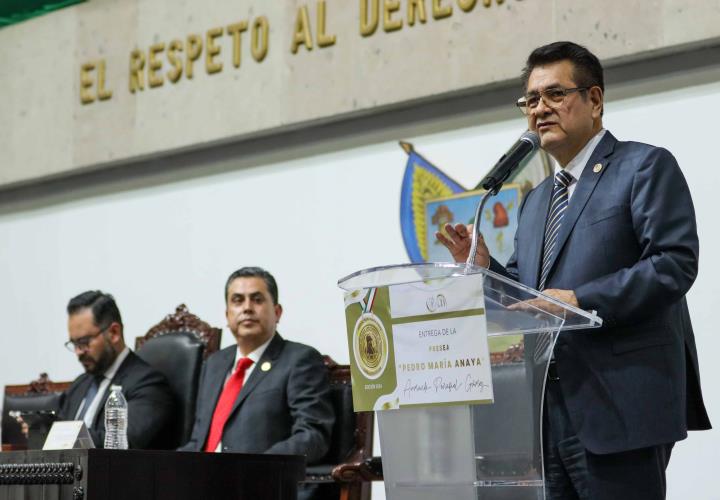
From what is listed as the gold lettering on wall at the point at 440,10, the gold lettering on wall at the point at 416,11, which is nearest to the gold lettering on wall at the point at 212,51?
the gold lettering on wall at the point at 416,11

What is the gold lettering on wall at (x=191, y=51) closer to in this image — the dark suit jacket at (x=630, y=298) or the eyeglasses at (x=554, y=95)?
the eyeglasses at (x=554, y=95)

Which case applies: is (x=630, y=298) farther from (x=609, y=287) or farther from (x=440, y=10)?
(x=440, y=10)

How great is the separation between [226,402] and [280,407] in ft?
0.95

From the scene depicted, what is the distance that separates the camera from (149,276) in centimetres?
673

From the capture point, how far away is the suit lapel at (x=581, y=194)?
8.74ft

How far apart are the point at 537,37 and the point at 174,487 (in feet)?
9.45

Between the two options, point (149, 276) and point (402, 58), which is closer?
point (402, 58)

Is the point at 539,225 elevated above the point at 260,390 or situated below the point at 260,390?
above

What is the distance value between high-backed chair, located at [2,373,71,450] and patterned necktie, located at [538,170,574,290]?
348 cm

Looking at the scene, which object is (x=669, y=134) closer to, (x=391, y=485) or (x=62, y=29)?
(x=391, y=485)

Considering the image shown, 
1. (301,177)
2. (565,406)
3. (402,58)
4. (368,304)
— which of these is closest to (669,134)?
(402,58)

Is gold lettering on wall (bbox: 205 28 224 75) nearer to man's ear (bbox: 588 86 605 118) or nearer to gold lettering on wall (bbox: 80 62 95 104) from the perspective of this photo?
gold lettering on wall (bbox: 80 62 95 104)

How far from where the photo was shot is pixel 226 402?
4672 millimetres

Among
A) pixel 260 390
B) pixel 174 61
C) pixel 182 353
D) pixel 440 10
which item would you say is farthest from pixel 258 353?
pixel 174 61
